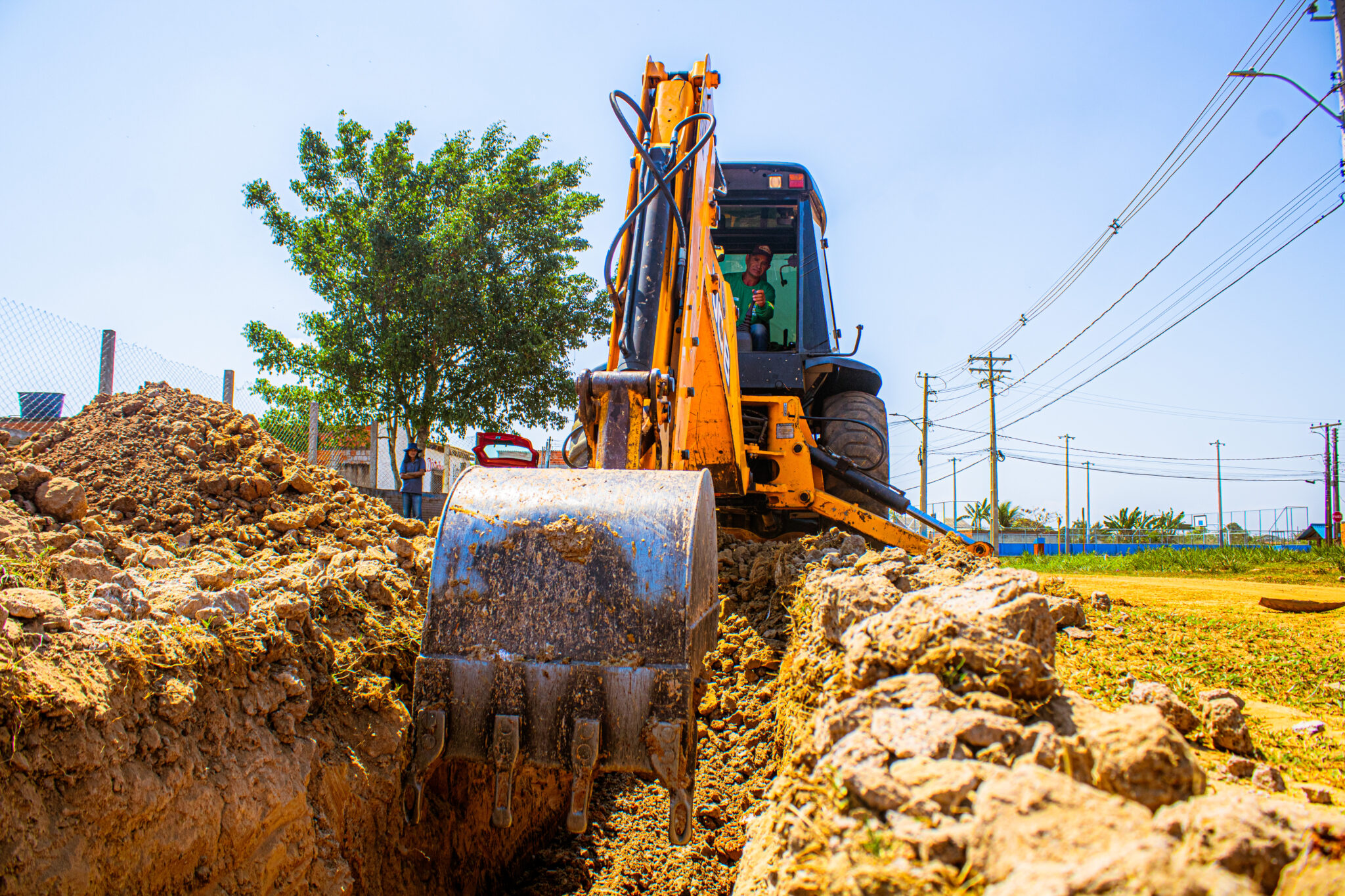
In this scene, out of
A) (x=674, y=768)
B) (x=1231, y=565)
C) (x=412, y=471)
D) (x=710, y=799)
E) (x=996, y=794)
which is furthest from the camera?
(x=1231, y=565)

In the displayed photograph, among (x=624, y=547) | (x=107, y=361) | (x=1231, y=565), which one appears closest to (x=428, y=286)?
(x=107, y=361)

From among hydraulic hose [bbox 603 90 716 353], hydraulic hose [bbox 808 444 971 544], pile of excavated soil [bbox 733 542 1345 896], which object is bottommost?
pile of excavated soil [bbox 733 542 1345 896]

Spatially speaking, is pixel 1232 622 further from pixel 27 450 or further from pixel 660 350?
pixel 27 450

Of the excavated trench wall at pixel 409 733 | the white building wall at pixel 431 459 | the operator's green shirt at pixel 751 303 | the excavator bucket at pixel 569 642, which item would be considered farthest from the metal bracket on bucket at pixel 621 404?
the white building wall at pixel 431 459

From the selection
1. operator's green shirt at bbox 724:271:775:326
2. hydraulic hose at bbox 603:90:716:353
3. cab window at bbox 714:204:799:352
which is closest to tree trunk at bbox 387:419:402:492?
cab window at bbox 714:204:799:352

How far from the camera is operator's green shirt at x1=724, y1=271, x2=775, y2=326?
691cm

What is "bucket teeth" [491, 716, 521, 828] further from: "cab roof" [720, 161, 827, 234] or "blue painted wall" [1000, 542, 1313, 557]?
"blue painted wall" [1000, 542, 1313, 557]

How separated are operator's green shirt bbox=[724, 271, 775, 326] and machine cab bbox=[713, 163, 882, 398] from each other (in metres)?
0.02

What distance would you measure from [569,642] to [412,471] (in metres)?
8.57

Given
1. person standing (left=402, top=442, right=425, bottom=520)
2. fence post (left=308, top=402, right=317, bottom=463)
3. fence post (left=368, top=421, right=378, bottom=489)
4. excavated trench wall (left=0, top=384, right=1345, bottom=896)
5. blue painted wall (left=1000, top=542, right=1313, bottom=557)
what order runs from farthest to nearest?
1. blue painted wall (left=1000, top=542, right=1313, bottom=557)
2. fence post (left=368, top=421, right=378, bottom=489)
3. person standing (left=402, top=442, right=425, bottom=520)
4. fence post (left=308, top=402, right=317, bottom=463)
5. excavated trench wall (left=0, top=384, right=1345, bottom=896)

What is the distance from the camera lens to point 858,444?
21.5ft

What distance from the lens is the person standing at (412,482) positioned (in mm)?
9578

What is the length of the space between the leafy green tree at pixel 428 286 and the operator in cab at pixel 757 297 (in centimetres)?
775

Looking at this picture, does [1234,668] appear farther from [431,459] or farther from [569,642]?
[431,459]
